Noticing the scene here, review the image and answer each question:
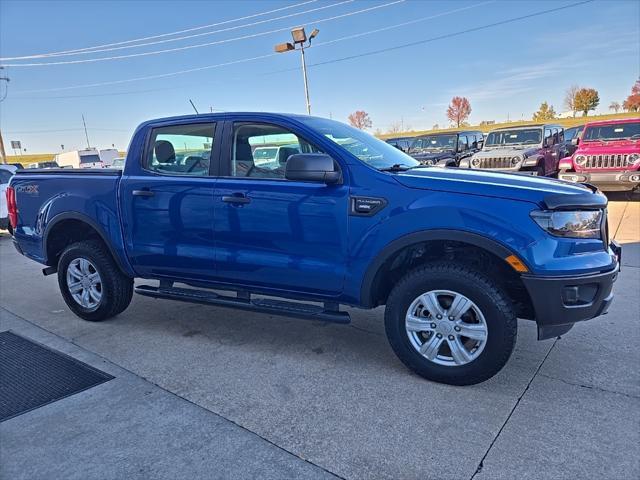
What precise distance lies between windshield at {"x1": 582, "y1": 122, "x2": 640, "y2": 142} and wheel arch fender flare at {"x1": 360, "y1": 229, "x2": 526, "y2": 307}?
415 inches

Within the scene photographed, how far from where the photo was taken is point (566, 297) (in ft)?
9.32

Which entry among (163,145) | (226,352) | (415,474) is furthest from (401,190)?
(163,145)

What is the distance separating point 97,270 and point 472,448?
11.9 feet

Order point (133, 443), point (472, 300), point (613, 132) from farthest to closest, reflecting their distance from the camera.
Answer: point (613, 132) < point (472, 300) < point (133, 443)

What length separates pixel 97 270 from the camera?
446 centimetres

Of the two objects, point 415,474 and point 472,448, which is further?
point 472,448

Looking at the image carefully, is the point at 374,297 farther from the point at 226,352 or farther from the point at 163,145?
the point at 163,145

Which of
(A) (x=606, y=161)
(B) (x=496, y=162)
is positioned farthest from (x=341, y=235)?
(B) (x=496, y=162)

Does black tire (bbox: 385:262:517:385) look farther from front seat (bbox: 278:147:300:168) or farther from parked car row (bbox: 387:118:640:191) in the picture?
parked car row (bbox: 387:118:640:191)

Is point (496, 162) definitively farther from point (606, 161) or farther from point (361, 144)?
point (361, 144)

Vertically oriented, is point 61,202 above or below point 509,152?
above

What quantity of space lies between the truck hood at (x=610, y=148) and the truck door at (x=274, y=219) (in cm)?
1003

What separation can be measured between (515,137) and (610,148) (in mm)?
3380

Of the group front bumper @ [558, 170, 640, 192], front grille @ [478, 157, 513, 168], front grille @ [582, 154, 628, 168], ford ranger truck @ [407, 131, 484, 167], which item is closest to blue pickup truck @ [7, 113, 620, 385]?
front bumper @ [558, 170, 640, 192]
